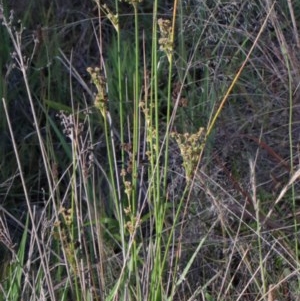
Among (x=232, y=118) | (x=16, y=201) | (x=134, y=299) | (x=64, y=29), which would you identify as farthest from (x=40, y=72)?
(x=134, y=299)

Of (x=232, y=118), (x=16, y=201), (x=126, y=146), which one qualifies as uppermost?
(x=126, y=146)

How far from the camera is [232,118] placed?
2293 millimetres

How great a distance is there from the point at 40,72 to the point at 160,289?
130cm

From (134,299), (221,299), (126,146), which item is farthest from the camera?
(221,299)

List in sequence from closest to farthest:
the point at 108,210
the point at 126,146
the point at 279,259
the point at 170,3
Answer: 1. the point at 126,146
2. the point at 279,259
3. the point at 108,210
4. the point at 170,3

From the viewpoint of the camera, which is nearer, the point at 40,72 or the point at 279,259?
the point at 279,259

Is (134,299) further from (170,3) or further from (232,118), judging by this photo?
(170,3)

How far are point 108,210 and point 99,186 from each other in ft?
0.21

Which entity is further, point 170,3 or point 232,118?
point 170,3

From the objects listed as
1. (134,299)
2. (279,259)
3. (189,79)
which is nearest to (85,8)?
(189,79)

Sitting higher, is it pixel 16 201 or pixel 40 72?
pixel 40 72

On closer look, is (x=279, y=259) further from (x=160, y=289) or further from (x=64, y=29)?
(x=64, y=29)

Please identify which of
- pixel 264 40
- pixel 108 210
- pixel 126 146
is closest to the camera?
pixel 126 146

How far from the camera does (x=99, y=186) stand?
226 centimetres
